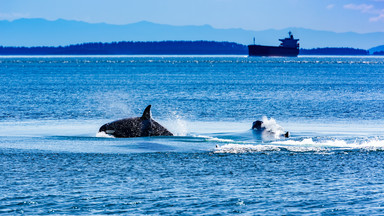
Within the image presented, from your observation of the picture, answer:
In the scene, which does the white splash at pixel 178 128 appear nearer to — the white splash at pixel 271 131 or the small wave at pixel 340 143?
the white splash at pixel 271 131

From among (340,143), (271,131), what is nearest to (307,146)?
(340,143)

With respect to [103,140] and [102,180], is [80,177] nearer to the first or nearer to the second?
[102,180]

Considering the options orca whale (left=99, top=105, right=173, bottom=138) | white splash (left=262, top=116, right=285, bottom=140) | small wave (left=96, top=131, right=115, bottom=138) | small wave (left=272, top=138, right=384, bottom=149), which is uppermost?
orca whale (left=99, top=105, right=173, bottom=138)

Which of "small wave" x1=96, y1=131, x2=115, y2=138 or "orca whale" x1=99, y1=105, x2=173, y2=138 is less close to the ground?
"orca whale" x1=99, y1=105, x2=173, y2=138

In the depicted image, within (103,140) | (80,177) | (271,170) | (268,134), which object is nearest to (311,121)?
(268,134)

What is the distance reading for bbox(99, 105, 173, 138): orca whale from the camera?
31.9m

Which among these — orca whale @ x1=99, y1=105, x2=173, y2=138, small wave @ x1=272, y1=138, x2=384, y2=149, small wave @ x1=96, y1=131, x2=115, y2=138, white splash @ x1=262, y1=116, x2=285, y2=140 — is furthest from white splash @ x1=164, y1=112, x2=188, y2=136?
small wave @ x1=272, y1=138, x2=384, y2=149

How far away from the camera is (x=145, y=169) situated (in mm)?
22953

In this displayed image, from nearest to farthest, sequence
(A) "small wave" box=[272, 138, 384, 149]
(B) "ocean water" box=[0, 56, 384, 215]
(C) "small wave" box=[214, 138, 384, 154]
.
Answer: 1. (B) "ocean water" box=[0, 56, 384, 215]
2. (C) "small wave" box=[214, 138, 384, 154]
3. (A) "small wave" box=[272, 138, 384, 149]

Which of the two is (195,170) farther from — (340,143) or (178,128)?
(178,128)

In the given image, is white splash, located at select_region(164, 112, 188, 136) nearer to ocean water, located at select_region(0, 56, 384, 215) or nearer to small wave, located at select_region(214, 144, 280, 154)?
ocean water, located at select_region(0, 56, 384, 215)

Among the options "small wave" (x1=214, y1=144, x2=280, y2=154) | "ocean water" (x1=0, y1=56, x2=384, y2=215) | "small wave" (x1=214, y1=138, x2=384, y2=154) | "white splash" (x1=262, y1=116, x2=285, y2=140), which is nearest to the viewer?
"ocean water" (x1=0, y1=56, x2=384, y2=215)

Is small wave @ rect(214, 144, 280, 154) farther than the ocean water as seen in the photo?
Yes

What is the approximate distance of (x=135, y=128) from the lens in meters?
32.0
